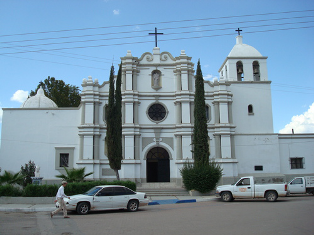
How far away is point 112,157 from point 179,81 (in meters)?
10.0

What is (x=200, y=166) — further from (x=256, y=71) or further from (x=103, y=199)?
(x=256, y=71)

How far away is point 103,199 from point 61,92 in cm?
3139

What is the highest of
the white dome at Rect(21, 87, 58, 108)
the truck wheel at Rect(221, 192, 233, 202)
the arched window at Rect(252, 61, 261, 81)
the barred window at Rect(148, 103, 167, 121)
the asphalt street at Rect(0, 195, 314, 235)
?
the arched window at Rect(252, 61, 261, 81)

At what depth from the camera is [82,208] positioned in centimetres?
1499

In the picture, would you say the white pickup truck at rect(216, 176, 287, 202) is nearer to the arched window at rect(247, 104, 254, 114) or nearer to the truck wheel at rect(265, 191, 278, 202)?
the truck wheel at rect(265, 191, 278, 202)

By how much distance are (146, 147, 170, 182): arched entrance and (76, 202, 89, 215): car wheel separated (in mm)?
13927

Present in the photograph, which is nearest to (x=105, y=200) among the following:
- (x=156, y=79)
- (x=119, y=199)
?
(x=119, y=199)

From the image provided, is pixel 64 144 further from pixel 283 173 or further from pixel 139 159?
pixel 283 173

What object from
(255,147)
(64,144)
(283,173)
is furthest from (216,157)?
(64,144)

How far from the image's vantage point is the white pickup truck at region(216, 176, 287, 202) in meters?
19.4

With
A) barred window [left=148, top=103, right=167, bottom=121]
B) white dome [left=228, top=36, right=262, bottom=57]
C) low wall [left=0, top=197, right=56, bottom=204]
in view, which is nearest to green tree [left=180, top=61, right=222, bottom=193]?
barred window [left=148, top=103, right=167, bottom=121]

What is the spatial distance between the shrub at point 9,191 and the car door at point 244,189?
12.6 metres

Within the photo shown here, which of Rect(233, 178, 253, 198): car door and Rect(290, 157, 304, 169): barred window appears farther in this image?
Rect(290, 157, 304, 169): barred window

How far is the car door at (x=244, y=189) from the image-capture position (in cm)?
1959
